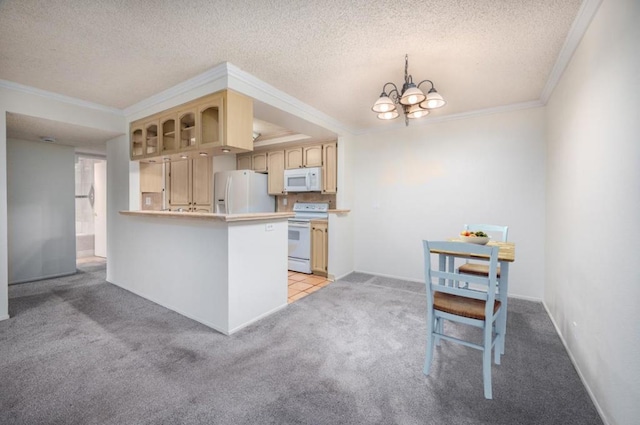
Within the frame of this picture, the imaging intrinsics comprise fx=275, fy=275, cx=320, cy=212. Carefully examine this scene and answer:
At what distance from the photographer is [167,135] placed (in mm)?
3258

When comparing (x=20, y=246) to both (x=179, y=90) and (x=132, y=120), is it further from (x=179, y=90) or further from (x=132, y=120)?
(x=179, y=90)

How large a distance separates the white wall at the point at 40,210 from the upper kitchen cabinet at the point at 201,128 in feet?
6.82

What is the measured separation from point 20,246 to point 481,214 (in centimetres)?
654

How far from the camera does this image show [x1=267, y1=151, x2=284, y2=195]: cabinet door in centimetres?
507

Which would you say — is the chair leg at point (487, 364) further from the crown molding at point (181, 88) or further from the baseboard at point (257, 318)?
the crown molding at point (181, 88)

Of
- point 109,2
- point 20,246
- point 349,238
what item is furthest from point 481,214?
point 20,246

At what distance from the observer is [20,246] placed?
159 inches

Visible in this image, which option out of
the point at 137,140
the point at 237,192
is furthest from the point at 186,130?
the point at 237,192

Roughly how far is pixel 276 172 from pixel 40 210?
3665mm

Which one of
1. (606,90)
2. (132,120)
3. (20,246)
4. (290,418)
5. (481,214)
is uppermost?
(132,120)

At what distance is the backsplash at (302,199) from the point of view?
4.93 metres

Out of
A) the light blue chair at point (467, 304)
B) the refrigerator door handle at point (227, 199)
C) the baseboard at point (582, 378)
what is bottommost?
the baseboard at point (582, 378)

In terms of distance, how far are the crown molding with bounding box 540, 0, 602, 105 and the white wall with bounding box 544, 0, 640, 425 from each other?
6 cm

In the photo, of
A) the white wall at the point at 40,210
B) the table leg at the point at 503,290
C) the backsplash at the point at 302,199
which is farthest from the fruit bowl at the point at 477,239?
the white wall at the point at 40,210
